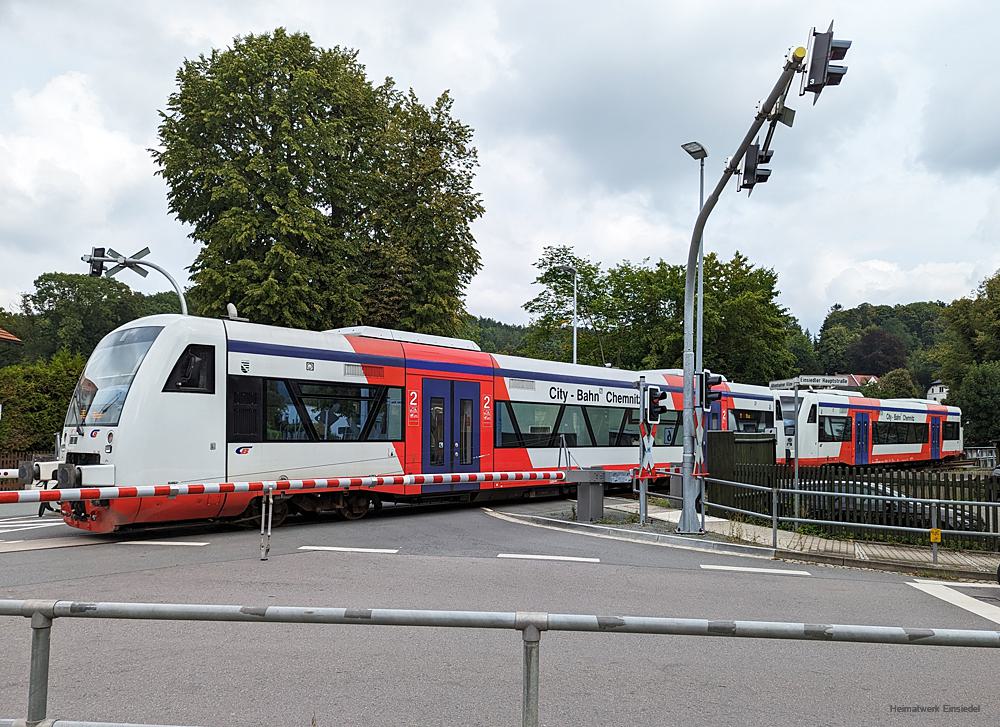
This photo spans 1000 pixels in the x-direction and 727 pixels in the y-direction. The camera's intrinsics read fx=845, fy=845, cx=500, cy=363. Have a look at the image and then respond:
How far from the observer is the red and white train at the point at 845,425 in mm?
29422

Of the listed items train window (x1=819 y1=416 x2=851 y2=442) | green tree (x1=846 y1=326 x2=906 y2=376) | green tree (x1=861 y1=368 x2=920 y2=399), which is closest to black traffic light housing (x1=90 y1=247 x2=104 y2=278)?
train window (x1=819 y1=416 x2=851 y2=442)

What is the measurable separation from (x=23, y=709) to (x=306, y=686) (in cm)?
160

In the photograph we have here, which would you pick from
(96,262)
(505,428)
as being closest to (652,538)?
(505,428)

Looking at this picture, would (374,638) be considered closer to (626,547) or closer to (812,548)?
(626,547)

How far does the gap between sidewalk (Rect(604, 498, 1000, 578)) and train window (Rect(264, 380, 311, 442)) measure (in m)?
7.43

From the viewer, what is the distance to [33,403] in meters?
28.9

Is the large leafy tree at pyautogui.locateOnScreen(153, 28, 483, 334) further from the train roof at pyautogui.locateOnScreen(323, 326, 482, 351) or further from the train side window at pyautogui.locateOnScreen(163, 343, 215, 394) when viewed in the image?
the train side window at pyautogui.locateOnScreen(163, 343, 215, 394)

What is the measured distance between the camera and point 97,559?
10438 millimetres

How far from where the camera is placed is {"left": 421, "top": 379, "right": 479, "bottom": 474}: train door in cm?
1708

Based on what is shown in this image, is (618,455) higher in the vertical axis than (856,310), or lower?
lower

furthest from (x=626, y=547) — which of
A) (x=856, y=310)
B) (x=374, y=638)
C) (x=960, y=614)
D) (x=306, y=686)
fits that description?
(x=856, y=310)

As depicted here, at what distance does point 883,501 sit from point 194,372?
11217 mm

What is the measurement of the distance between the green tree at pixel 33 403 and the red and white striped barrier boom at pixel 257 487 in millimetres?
16755

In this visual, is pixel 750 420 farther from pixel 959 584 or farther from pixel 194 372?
pixel 194 372
